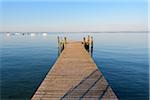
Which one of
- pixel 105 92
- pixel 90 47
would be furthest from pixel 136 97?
pixel 90 47

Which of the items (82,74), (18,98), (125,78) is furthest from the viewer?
(125,78)

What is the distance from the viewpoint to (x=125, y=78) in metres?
19.5

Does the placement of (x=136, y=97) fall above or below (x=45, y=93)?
below

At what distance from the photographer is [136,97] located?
1471cm

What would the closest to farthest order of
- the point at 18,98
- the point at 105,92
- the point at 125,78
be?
1. the point at 105,92
2. the point at 18,98
3. the point at 125,78

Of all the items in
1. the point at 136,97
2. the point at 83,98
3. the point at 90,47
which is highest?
the point at 90,47

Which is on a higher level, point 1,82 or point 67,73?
point 67,73

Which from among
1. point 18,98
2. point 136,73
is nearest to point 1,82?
point 18,98

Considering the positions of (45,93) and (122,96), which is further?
(122,96)

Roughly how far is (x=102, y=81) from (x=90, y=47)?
23.4 metres

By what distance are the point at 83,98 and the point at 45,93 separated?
5.56ft

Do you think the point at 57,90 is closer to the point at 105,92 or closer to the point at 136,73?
the point at 105,92

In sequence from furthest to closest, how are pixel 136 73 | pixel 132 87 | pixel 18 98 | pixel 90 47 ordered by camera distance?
pixel 90 47 → pixel 136 73 → pixel 132 87 → pixel 18 98

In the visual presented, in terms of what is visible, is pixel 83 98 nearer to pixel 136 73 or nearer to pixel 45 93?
pixel 45 93
